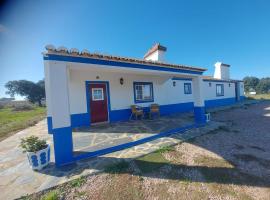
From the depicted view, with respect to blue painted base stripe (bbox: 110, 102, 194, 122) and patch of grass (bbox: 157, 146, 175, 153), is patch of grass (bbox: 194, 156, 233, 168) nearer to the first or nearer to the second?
patch of grass (bbox: 157, 146, 175, 153)

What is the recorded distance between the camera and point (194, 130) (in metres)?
6.73

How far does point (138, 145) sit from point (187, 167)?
1.94m

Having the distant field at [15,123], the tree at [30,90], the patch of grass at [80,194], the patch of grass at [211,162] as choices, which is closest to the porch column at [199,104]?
the patch of grass at [211,162]

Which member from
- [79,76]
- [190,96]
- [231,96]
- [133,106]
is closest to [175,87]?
[190,96]

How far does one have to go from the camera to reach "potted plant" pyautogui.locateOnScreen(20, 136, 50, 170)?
3.50 m

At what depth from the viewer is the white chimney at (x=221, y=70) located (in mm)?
18797

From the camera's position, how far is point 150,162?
3805 mm

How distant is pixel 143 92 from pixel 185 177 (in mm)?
7265

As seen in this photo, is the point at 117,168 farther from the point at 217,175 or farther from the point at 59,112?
the point at 217,175

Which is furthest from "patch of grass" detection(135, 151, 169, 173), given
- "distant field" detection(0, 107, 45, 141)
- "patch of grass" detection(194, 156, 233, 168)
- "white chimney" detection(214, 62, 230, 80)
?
"white chimney" detection(214, 62, 230, 80)

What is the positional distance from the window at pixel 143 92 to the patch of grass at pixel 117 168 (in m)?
6.12

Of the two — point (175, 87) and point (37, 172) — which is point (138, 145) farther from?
point (175, 87)

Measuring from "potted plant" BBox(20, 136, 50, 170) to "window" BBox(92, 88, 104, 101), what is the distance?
4444 mm

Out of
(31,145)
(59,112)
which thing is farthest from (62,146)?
(59,112)
